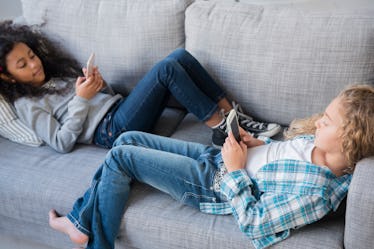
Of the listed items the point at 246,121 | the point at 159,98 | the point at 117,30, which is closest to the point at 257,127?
the point at 246,121

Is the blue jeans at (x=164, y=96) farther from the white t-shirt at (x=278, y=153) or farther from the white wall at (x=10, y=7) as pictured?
the white wall at (x=10, y=7)

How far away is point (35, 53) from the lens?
1980 mm

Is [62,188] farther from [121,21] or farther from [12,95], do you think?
[121,21]

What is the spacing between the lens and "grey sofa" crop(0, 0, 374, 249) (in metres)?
1.40

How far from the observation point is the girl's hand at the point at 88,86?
180 cm

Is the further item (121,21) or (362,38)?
(121,21)

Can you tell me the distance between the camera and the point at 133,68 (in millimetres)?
1955

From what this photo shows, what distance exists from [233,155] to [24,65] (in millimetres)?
1013

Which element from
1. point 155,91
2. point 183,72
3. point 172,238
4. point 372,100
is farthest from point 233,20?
point 172,238

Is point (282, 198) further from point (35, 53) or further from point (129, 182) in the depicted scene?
point (35, 53)

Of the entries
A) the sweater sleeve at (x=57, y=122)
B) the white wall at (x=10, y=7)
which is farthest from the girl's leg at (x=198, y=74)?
the white wall at (x=10, y=7)

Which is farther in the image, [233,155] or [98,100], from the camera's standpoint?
[98,100]

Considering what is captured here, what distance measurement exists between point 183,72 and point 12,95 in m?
0.73

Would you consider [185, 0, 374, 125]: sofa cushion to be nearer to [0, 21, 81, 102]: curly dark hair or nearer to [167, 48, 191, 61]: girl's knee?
[167, 48, 191, 61]: girl's knee
